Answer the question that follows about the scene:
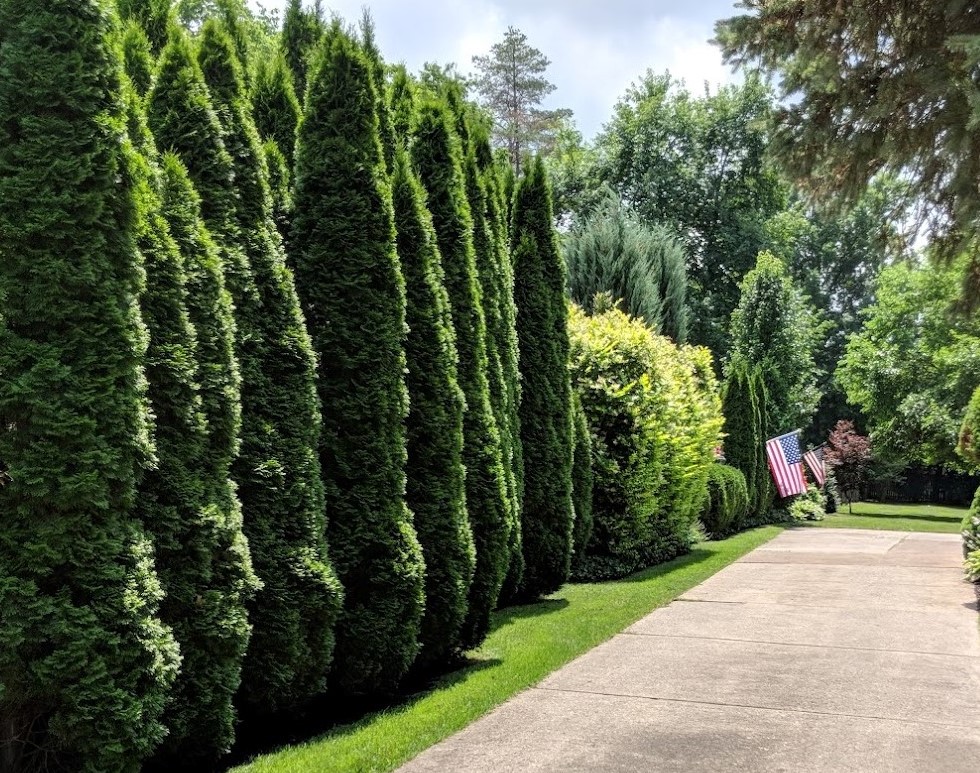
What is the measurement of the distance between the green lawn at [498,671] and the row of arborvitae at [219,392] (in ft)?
1.01

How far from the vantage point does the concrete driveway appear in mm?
4590

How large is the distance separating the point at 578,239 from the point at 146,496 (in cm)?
1920

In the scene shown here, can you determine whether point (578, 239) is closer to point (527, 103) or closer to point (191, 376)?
point (191, 376)

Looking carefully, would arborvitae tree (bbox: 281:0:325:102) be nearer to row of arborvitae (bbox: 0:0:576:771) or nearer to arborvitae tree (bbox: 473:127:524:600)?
row of arborvitae (bbox: 0:0:576:771)

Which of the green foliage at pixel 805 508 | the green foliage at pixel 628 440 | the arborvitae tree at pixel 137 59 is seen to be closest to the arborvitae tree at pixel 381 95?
the arborvitae tree at pixel 137 59

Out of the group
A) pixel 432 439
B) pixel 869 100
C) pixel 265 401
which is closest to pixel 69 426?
pixel 265 401

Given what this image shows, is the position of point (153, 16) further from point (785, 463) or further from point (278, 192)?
point (785, 463)

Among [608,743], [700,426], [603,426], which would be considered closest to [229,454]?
[608,743]

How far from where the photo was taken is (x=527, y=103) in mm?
43094

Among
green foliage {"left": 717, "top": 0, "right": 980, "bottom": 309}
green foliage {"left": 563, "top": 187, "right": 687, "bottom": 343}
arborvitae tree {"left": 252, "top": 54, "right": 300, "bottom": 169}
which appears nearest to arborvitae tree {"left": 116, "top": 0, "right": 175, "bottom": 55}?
arborvitae tree {"left": 252, "top": 54, "right": 300, "bottom": 169}

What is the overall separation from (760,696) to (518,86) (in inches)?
1597

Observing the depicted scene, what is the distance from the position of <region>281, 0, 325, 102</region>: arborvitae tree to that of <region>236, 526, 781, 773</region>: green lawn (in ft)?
16.8

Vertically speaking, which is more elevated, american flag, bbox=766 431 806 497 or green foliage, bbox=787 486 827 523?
american flag, bbox=766 431 806 497

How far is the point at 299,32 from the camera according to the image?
798 centimetres
